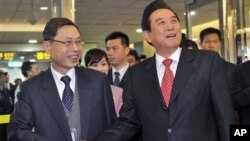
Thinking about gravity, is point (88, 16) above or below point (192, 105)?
above

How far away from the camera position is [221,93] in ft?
6.81

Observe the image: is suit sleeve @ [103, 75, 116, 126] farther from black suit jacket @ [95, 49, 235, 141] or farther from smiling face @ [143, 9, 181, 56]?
smiling face @ [143, 9, 181, 56]

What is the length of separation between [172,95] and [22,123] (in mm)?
876

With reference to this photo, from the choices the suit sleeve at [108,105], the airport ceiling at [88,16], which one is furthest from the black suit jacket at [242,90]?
the airport ceiling at [88,16]

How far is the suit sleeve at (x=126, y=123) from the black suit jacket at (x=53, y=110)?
78 millimetres

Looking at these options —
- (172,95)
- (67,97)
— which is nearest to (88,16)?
(67,97)

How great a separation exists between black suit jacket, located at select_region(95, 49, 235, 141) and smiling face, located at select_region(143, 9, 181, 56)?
0.10 metres

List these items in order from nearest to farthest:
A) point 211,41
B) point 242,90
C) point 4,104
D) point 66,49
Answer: point 66,49, point 242,90, point 211,41, point 4,104

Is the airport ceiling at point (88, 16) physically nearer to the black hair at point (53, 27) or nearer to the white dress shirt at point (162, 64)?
the black hair at point (53, 27)

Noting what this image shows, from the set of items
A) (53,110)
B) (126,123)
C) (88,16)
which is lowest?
(126,123)

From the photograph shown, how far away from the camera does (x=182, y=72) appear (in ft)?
7.05

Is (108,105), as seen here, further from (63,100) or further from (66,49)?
(66,49)

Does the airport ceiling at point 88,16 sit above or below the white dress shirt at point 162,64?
above

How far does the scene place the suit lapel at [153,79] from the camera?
2.15 meters
